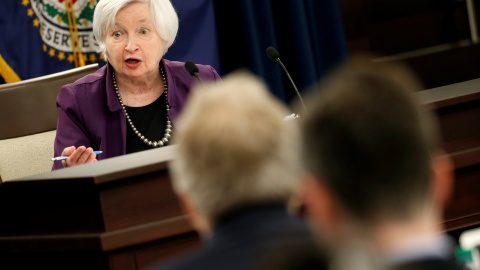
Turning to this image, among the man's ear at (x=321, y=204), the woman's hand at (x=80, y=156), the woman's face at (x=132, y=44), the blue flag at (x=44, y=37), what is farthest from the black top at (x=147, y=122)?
the man's ear at (x=321, y=204)

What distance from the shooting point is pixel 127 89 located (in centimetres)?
295

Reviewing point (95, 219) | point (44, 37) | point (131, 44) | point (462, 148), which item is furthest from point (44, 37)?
point (462, 148)

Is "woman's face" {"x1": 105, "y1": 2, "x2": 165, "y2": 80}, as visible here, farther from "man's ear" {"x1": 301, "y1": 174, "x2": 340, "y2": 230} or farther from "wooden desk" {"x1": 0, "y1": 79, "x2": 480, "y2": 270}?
"man's ear" {"x1": 301, "y1": 174, "x2": 340, "y2": 230}

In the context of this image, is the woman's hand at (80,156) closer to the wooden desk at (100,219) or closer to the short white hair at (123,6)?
the wooden desk at (100,219)

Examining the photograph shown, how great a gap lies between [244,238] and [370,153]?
0.21 metres

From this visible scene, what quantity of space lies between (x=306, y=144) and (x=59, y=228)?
1.18 metres

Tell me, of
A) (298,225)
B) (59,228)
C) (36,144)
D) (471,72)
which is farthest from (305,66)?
(298,225)

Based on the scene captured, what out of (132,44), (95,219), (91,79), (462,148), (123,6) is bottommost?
(462,148)

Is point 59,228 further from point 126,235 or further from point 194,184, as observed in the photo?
point 194,184

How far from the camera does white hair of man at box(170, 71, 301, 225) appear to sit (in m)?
0.85

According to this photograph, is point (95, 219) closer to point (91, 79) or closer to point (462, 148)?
point (462, 148)

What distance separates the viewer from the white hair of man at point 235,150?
85cm

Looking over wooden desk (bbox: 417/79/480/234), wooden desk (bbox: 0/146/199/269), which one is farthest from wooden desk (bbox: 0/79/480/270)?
wooden desk (bbox: 417/79/480/234)

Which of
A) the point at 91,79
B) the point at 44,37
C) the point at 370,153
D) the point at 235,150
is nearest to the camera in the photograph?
the point at 370,153
